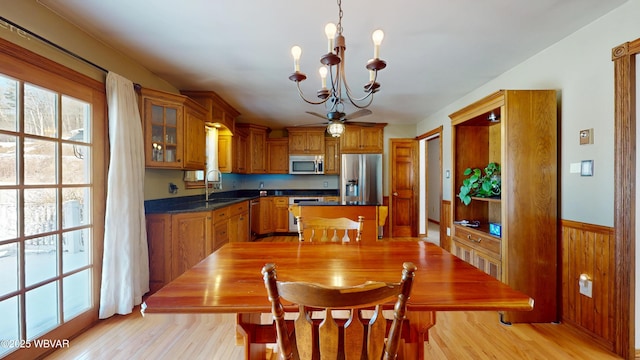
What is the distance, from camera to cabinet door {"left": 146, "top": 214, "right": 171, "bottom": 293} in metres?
2.64

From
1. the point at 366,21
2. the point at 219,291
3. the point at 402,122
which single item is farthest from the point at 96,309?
the point at 402,122

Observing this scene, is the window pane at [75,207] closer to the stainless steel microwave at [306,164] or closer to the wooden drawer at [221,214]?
the wooden drawer at [221,214]

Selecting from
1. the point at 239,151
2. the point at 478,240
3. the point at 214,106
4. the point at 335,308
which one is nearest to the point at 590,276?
the point at 478,240

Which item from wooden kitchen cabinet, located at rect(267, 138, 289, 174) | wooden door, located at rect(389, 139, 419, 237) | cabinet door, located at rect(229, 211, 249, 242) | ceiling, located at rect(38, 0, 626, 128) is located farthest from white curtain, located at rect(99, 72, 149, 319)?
wooden door, located at rect(389, 139, 419, 237)

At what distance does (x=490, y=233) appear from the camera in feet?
8.02

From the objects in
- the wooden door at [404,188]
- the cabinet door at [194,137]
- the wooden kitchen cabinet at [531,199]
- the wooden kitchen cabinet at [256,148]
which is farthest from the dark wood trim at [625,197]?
the wooden kitchen cabinet at [256,148]

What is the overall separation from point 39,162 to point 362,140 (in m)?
4.66

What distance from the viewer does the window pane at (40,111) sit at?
5.47 feet

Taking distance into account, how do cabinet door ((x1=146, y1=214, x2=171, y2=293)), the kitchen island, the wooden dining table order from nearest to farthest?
the wooden dining table < cabinet door ((x1=146, y1=214, x2=171, y2=293)) < the kitchen island

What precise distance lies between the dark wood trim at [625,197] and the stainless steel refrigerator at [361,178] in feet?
11.9

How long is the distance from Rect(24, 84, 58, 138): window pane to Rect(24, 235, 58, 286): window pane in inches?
28.8

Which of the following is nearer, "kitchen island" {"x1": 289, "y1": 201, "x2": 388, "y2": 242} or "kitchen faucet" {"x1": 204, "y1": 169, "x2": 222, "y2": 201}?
"kitchen island" {"x1": 289, "y1": 201, "x2": 388, "y2": 242}

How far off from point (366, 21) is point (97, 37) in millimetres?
2197

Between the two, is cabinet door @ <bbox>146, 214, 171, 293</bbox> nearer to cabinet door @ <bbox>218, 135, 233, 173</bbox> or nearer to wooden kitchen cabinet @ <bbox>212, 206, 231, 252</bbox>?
wooden kitchen cabinet @ <bbox>212, 206, 231, 252</bbox>
